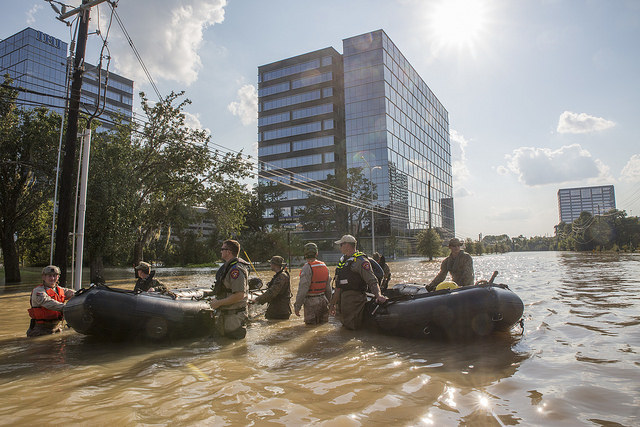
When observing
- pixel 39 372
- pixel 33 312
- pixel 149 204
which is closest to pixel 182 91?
pixel 149 204

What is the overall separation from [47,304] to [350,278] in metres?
5.24

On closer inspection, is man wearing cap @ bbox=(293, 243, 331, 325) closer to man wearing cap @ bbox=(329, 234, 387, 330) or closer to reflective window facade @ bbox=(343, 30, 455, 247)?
man wearing cap @ bbox=(329, 234, 387, 330)

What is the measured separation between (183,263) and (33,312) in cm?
4127

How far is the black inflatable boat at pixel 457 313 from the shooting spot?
19.2 ft

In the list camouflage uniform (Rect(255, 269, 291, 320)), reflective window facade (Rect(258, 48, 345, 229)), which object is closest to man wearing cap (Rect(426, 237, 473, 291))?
camouflage uniform (Rect(255, 269, 291, 320))

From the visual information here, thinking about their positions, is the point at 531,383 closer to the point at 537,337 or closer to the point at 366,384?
the point at 366,384

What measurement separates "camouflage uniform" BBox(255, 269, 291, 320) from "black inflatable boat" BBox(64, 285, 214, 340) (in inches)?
71.1

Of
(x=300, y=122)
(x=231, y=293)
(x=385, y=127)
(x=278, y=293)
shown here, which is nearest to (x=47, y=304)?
(x=231, y=293)

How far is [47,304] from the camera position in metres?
6.45

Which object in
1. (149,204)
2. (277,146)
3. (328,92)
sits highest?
(328,92)

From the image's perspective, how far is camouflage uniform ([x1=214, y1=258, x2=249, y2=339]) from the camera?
5918 millimetres

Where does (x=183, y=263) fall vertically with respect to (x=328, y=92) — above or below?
below

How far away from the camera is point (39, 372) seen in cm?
472

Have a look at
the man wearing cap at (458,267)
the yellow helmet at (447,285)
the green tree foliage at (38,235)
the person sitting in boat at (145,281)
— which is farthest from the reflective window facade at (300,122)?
the yellow helmet at (447,285)
